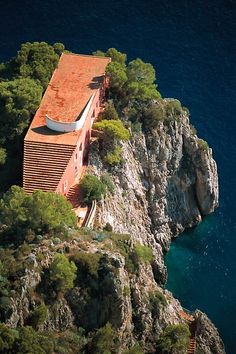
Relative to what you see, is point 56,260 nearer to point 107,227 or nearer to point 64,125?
point 107,227

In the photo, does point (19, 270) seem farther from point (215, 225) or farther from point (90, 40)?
point (90, 40)

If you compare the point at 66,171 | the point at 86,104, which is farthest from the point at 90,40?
the point at 66,171

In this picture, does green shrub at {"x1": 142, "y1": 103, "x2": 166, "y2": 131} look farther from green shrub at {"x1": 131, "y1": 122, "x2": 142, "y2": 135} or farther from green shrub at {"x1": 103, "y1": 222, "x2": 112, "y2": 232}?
green shrub at {"x1": 103, "y1": 222, "x2": 112, "y2": 232}

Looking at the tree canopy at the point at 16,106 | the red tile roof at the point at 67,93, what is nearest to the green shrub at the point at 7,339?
the red tile roof at the point at 67,93

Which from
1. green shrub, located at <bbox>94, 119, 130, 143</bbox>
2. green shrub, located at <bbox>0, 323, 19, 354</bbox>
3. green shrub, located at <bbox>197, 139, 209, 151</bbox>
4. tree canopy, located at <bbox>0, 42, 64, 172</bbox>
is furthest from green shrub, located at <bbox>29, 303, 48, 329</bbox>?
green shrub, located at <bbox>197, 139, 209, 151</bbox>

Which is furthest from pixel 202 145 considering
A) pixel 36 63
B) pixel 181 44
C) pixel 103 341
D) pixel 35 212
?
pixel 103 341

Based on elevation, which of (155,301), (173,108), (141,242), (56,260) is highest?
(173,108)
